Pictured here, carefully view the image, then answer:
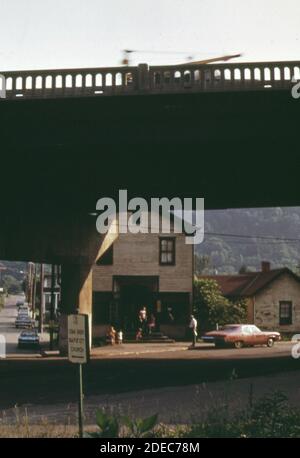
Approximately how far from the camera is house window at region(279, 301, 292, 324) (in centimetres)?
5622

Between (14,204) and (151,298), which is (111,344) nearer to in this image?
(151,298)

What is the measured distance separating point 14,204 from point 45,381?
9.52 metres

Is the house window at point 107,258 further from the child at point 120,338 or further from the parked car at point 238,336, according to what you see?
the parked car at point 238,336

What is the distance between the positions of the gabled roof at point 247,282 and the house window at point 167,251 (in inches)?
386

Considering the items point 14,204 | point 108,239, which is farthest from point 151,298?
point 14,204

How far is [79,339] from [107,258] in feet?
131

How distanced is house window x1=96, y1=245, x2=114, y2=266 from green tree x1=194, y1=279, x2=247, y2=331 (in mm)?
7228

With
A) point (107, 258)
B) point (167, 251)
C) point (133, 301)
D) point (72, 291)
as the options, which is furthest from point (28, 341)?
point (167, 251)

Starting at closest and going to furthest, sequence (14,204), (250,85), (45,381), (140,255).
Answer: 1. (250,85)
2. (45,381)
3. (14,204)
4. (140,255)

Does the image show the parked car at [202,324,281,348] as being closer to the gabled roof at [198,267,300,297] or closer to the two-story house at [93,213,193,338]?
the two-story house at [93,213,193,338]

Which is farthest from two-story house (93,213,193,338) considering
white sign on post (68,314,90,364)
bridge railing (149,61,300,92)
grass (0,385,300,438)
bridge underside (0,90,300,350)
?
white sign on post (68,314,90,364)

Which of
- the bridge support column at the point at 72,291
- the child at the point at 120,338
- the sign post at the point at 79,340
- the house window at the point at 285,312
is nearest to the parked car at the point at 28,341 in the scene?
the bridge support column at the point at 72,291

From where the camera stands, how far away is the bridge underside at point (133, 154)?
20562 millimetres

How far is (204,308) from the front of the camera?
2039 inches
